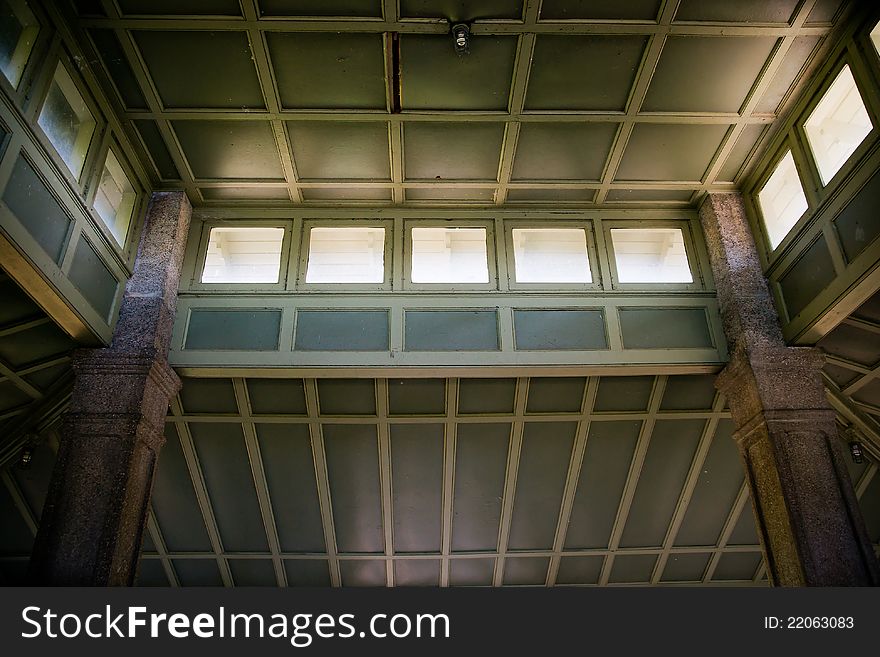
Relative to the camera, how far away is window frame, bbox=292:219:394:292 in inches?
308

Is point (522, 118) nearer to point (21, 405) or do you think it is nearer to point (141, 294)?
point (141, 294)

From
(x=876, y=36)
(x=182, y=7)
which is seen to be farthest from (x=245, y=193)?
(x=876, y=36)

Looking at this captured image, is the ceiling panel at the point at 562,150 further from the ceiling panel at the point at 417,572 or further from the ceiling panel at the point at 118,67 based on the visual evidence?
the ceiling panel at the point at 417,572

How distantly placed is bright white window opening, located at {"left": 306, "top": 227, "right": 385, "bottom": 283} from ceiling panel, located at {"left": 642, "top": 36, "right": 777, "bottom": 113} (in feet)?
10.9

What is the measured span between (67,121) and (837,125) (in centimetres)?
706

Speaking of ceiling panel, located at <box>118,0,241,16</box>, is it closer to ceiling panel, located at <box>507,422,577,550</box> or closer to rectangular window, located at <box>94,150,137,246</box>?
rectangular window, located at <box>94,150,137,246</box>

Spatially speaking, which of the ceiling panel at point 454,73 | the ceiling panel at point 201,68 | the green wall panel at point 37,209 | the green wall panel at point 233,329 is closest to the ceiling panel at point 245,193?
the ceiling panel at point 201,68

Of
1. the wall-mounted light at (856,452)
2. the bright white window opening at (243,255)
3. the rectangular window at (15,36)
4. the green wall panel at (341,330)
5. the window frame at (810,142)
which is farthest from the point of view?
the bright white window opening at (243,255)

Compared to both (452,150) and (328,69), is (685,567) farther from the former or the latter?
(328,69)

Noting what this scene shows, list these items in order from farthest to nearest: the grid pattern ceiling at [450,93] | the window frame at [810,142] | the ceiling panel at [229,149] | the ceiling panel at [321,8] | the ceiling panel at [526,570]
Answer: the ceiling panel at [526,570]
the ceiling panel at [229,149]
the grid pattern ceiling at [450,93]
the ceiling panel at [321,8]
the window frame at [810,142]

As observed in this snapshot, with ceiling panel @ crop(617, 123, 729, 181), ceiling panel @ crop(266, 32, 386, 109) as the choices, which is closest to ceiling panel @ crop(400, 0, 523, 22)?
ceiling panel @ crop(266, 32, 386, 109)

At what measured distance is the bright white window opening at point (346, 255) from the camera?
8.01m

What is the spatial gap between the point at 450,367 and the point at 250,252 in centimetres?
277

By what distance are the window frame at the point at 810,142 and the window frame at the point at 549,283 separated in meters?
2.25
